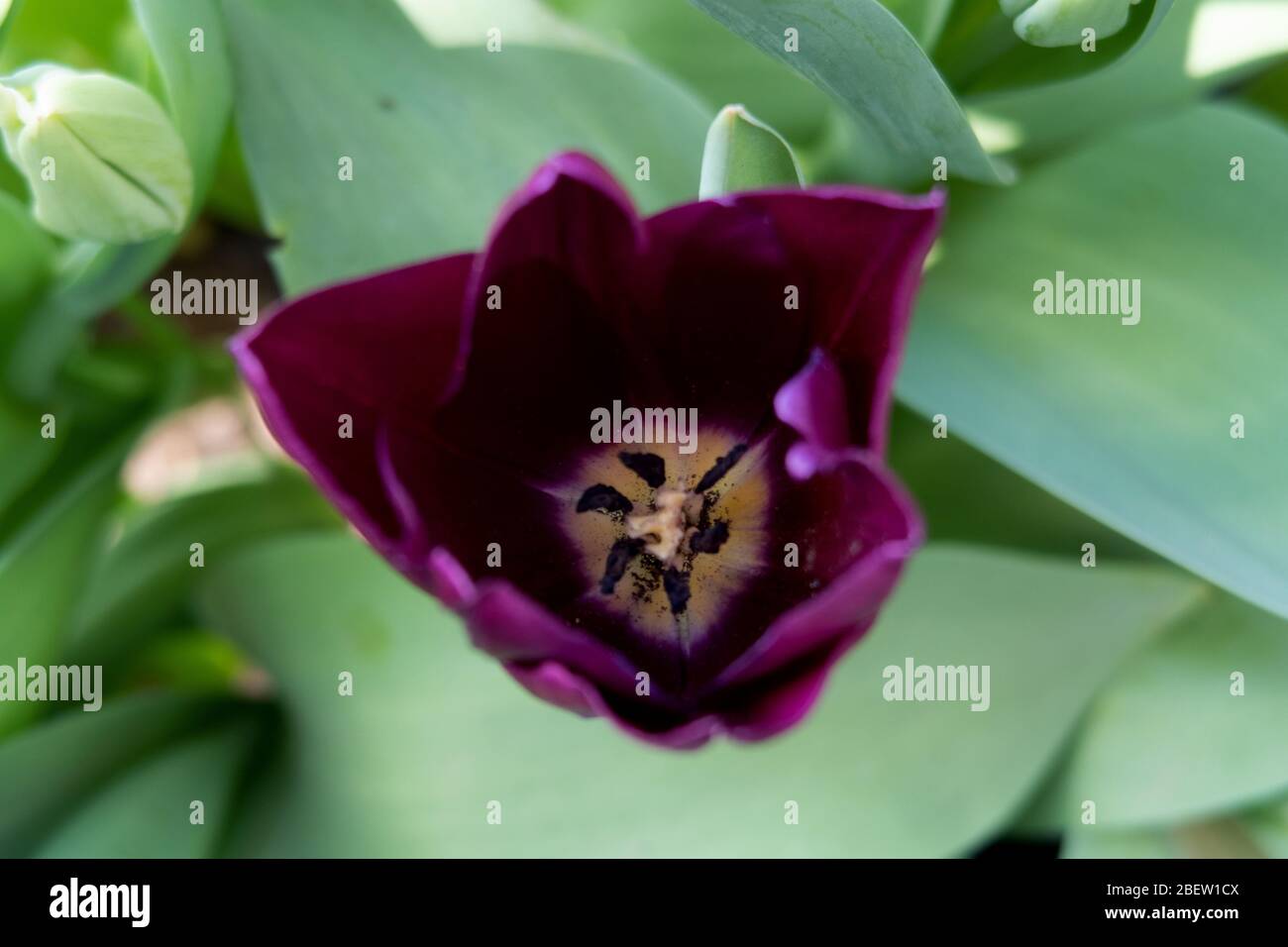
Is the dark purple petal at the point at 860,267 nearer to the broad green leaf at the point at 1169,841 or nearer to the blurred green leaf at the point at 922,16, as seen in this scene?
the blurred green leaf at the point at 922,16

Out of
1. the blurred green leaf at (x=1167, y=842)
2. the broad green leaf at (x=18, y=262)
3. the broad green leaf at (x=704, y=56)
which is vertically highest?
the broad green leaf at (x=704, y=56)

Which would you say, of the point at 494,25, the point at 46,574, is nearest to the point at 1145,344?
the point at 494,25

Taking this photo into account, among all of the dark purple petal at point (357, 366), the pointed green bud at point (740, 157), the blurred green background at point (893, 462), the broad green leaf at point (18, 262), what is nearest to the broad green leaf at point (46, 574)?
the blurred green background at point (893, 462)

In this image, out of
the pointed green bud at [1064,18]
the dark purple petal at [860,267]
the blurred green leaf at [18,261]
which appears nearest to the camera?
the dark purple petal at [860,267]

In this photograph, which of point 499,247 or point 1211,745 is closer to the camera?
point 499,247

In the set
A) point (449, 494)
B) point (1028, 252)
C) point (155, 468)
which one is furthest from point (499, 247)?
point (155, 468)

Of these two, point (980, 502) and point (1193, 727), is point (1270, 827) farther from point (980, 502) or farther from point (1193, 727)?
point (980, 502)

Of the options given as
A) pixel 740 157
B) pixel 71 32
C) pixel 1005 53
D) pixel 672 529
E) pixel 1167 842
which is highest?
pixel 71 32
